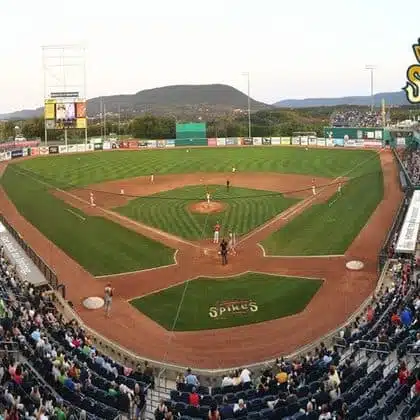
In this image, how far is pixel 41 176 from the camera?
63625mm

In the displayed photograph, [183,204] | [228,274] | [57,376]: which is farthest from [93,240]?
[57,376]

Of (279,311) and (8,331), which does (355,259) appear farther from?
(8,331)

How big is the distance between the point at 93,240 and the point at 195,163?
3758 centimetres

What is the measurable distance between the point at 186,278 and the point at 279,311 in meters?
6.01

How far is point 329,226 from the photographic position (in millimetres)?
36188

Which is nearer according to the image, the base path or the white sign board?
the base path

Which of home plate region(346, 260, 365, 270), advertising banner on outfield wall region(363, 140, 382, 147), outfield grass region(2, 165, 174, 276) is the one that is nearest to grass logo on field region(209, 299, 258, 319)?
outfield grass region(2, 165, 174, 276)

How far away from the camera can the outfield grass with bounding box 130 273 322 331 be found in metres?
22.7

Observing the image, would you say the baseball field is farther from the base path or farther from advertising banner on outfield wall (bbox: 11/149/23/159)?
advertising banner on outfield wall (bbox: 11/149/23/159)

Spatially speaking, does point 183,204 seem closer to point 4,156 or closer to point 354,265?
point 354,265

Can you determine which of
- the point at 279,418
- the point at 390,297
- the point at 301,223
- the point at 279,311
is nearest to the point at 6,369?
the point at 279,418

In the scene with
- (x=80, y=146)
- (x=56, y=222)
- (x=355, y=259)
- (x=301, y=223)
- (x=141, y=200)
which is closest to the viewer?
(x=355, y=259)

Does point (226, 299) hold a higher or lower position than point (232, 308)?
higher

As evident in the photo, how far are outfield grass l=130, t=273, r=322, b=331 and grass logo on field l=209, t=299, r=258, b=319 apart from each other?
0.44 ft
